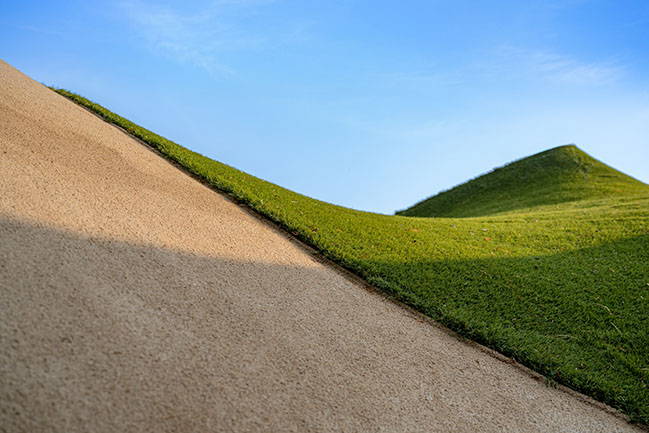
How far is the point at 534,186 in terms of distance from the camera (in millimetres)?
17844

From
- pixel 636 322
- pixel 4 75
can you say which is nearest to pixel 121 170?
pixel 4 75

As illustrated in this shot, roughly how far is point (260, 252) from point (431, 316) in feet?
7.23

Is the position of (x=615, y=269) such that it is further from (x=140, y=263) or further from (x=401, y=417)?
(x=140, y=263)

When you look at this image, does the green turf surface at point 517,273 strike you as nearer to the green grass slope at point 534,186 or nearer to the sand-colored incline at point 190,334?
the sand-colored incline at point 190,334

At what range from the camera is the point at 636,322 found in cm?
606

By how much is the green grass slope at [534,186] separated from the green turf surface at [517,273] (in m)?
5.19

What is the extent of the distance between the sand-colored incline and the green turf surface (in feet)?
1.19

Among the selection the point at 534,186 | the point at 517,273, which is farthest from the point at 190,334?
the point at 534,186

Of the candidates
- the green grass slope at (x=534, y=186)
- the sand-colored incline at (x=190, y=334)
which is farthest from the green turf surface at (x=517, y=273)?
the green grass slope at (x=534, y=186)

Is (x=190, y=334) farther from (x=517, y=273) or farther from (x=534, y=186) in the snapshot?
(x=534, y=186)

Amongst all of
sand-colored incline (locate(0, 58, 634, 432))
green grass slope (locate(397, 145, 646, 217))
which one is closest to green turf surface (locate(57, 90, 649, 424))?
sand-colored incline (locate(0, 58, 634, 432))

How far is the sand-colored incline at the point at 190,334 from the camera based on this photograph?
2912 mm

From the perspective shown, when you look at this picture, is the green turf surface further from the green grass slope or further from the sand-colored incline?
the green grass slope

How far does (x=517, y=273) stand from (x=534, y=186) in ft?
40.7
